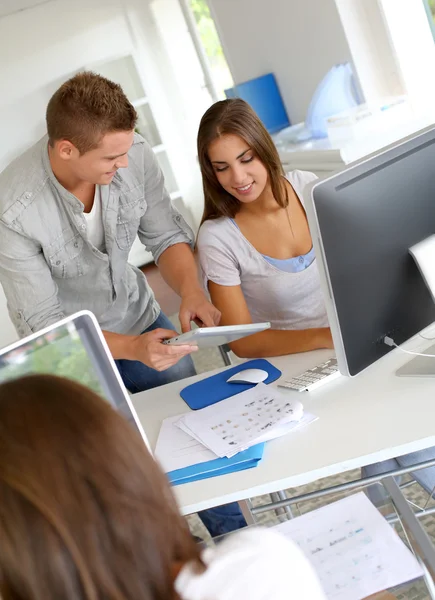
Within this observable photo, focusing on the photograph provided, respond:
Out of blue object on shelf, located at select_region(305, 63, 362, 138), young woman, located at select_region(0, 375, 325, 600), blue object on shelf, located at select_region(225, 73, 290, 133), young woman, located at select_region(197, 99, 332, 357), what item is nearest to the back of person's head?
young woman, located at select_region(0, 375, 325, 600)

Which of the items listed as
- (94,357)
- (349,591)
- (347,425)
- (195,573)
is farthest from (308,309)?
(195,573)

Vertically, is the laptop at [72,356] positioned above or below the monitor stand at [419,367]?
above

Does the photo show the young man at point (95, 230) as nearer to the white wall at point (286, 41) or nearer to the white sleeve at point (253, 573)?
the white sleeve at point (253, 573)

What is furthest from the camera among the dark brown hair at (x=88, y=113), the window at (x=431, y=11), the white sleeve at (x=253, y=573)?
the window at (x=431, y=11)

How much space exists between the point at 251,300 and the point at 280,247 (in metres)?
0.18

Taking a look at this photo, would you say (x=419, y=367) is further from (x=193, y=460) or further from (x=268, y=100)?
(x=268, y=100)

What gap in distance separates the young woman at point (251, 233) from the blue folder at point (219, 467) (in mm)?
486

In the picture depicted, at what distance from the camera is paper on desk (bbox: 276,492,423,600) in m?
1.22

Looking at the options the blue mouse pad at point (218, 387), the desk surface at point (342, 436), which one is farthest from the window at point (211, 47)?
the desk surface at point (342, 436)

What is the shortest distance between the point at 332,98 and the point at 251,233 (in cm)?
206

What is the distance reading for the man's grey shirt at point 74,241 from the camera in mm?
2037

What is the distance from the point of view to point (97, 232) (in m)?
2.22

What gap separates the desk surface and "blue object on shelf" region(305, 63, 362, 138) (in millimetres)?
2430

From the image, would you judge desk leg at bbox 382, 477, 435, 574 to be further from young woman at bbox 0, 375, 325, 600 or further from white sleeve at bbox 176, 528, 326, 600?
young woman at bbox 0, 375, 325, 600
